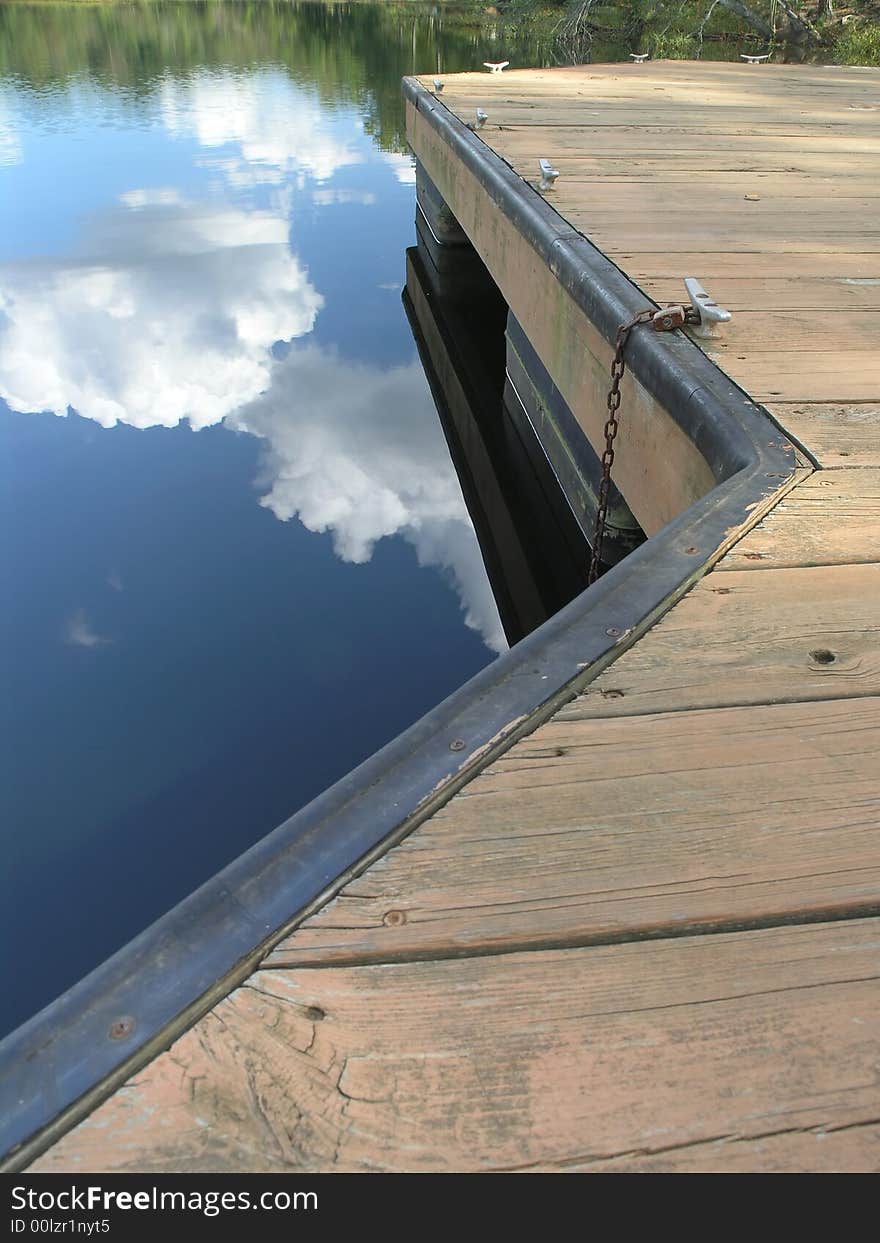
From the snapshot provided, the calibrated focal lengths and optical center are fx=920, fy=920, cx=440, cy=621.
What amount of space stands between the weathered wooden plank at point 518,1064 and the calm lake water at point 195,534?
179 centimetres

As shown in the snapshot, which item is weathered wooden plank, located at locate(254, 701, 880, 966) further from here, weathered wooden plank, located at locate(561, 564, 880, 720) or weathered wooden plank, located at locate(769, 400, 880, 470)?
weathered wooden plank, located at locate(769, 400, 880, 470)

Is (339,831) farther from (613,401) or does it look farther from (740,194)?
(740,194)

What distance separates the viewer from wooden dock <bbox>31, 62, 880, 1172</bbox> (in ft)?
2.45

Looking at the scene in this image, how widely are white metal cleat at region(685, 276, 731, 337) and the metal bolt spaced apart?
198 centimetres

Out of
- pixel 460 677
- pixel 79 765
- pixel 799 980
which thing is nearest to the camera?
pixel 799 980

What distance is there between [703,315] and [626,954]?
178 centimetres

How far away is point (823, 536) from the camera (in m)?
1.57

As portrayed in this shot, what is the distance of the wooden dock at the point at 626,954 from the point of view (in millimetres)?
746

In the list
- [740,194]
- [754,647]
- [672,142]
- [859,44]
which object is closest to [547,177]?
[740,194]

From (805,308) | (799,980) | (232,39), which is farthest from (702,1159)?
(232,39)

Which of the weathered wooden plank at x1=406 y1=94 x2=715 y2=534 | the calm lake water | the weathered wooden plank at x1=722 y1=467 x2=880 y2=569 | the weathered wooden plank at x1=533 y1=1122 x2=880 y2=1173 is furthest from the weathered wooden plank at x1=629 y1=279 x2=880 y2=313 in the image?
the weathered wooden plank at x1=533 y1=1122 x2=880 y2=1173

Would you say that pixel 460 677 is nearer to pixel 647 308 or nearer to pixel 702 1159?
pixel 647 308

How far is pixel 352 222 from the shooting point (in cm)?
884

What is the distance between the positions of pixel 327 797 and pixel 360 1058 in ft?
1.09
